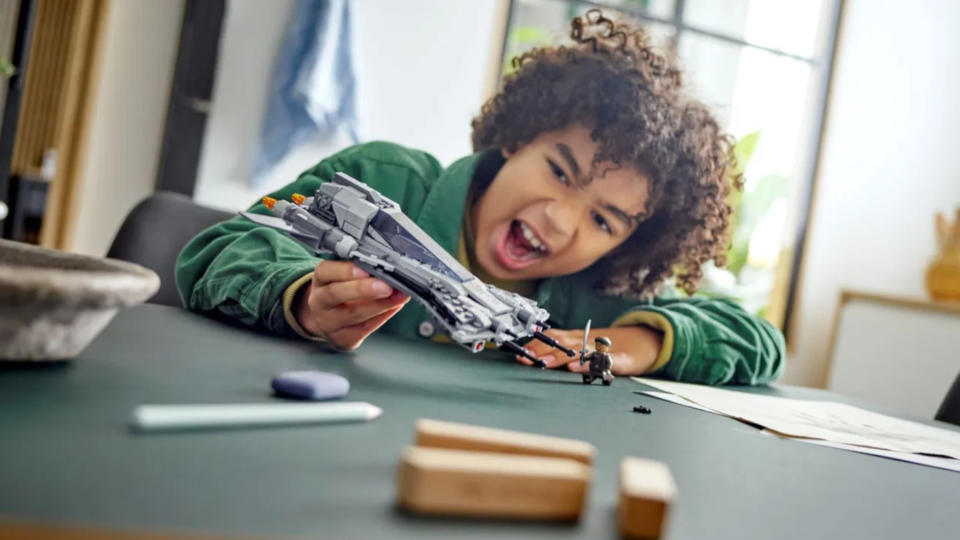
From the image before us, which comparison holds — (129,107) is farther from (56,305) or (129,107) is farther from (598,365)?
(56,305)

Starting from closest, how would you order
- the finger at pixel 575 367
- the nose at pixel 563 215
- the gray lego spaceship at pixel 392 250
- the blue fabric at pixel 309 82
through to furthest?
the gray lego spaceship at pixel 392 250
the finger at pixel 575 367
the nose at pixel 563 215
the blue fabric at pixel 309 82

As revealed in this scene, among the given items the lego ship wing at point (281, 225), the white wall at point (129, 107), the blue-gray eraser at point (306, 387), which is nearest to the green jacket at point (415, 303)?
the lego ship wing at point (281, 225)

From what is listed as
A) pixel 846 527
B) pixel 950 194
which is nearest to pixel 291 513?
pixel 846 527

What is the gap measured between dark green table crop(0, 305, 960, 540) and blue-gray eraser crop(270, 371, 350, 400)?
0.01 m

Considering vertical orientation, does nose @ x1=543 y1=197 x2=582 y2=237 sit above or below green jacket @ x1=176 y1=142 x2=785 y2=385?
above

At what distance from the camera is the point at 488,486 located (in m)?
0.32

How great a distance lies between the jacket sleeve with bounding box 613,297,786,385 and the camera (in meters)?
1.00

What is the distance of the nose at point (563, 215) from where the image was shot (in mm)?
1096

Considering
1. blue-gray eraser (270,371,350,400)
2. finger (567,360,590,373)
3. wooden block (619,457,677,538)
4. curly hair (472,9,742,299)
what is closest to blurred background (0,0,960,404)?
curly hair (472,9,742,299)

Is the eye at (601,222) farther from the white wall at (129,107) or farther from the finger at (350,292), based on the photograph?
the white wall at (129,107)

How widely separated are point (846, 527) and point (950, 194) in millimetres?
3323

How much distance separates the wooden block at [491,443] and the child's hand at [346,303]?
29 cm

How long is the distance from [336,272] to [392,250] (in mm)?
80

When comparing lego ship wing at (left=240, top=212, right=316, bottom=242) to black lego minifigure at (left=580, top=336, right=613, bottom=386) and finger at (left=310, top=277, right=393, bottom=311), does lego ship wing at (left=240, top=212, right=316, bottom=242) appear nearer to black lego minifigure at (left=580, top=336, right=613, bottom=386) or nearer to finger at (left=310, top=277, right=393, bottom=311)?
finger at (left=310, top=277, right=393, bottom=311)
